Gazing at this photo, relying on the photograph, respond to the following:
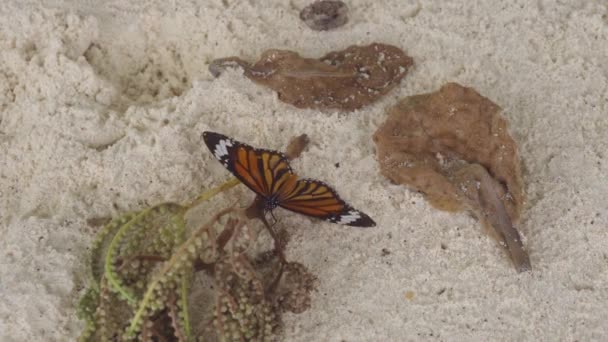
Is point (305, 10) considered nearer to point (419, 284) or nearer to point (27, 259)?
point (419, 284)

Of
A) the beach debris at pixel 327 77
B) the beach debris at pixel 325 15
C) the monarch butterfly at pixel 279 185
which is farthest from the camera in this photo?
the beach debris at pixel 325 15

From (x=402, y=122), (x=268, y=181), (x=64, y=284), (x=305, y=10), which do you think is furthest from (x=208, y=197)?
(x=305, y=10)

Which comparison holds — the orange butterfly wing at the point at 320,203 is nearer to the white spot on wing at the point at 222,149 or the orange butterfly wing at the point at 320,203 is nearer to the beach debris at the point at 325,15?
the white spot on wing at the point at 222,149

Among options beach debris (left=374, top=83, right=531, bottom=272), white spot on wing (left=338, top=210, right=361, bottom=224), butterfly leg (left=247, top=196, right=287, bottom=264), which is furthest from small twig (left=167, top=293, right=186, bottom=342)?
beach debris (left=374, top=83, right=531, bottom=272)

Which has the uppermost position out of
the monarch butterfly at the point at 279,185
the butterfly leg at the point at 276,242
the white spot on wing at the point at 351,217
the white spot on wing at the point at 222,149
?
the white spot on wing at the point at 222,149

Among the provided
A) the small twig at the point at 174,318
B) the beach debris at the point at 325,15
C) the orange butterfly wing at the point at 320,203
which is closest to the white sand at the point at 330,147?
the beach debris at the point at 325,15

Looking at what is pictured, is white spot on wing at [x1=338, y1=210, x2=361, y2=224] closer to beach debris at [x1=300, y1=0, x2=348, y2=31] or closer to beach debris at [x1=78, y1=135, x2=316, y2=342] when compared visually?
beach debris at [x1=78, y1=135, x2=316, y2=342]
